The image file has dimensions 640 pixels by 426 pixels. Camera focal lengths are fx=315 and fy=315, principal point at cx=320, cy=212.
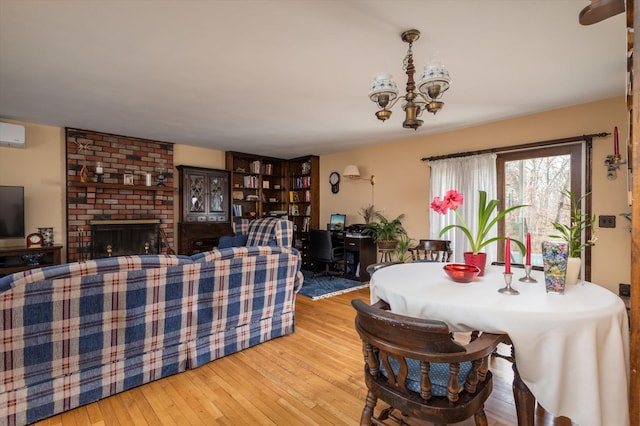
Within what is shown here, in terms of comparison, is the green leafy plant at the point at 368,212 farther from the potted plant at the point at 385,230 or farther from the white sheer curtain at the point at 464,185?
the white sheer curtain at the point at 464,185

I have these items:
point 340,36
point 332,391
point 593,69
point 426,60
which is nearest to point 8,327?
point 332,391

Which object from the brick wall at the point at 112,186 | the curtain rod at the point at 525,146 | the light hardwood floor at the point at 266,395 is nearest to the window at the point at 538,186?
the curtain rod at the point at 525,146

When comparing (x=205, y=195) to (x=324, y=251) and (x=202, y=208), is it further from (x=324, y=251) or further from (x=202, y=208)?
(x=324, y=251)

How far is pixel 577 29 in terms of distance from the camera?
1.94m

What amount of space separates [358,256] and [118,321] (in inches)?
145

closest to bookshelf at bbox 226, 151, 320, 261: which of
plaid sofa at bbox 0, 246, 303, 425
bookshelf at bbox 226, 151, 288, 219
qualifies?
bookshelf at bbox 226, 151, 288, 219

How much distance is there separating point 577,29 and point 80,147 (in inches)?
217

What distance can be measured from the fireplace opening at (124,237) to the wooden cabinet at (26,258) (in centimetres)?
45

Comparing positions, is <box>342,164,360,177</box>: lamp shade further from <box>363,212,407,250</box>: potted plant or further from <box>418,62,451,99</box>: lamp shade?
<box>418,62,451,99</box>: lamp shade

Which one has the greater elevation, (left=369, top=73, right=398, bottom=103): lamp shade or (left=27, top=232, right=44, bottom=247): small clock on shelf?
(left=369, top=73, right=398, bottom=103): lamp shade

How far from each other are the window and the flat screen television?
5.97 metres

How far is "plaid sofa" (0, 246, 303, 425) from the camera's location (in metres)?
1.62

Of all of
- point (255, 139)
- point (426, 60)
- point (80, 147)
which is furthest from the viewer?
point (255, 139)

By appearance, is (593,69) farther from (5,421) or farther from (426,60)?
(5,421)
